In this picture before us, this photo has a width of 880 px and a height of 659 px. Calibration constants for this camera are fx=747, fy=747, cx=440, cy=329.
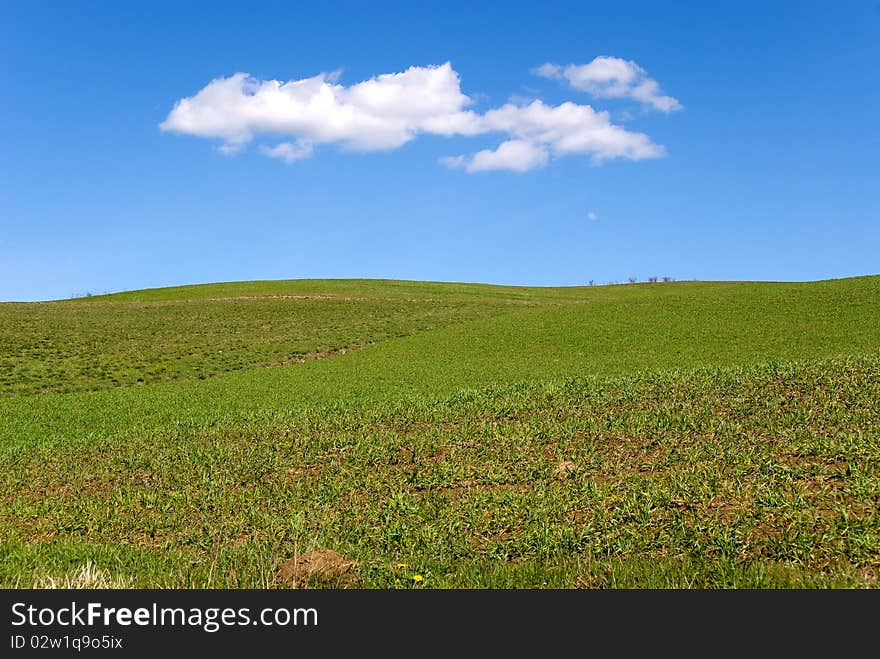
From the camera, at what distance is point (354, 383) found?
26.8 meters

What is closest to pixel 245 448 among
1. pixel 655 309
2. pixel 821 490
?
pixel 821 490

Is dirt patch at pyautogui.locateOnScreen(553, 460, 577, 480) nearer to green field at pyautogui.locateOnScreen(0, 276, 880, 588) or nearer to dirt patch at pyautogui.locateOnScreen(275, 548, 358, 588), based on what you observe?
green field at pyautogui.locateOnScreen(0, 276, 880, 588)

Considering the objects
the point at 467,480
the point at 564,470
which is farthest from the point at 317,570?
the point at 564,470

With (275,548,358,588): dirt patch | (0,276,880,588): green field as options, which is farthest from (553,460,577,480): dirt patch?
(275,548,358,588): dirt patch

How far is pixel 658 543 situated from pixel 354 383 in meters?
19.5

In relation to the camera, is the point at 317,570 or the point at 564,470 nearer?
the point at 317,570

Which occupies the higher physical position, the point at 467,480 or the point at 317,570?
the point at 467,480

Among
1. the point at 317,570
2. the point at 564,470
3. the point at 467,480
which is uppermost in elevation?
the point at 564,470

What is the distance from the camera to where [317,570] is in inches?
300

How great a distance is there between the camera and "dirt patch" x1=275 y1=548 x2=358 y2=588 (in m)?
7.46

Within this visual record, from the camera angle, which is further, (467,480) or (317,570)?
(467,480)

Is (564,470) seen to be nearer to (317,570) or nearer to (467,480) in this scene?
(467,480)

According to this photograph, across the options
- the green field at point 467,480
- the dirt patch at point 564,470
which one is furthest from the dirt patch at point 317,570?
the dirt patch at point 564,470

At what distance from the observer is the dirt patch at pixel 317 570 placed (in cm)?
746
